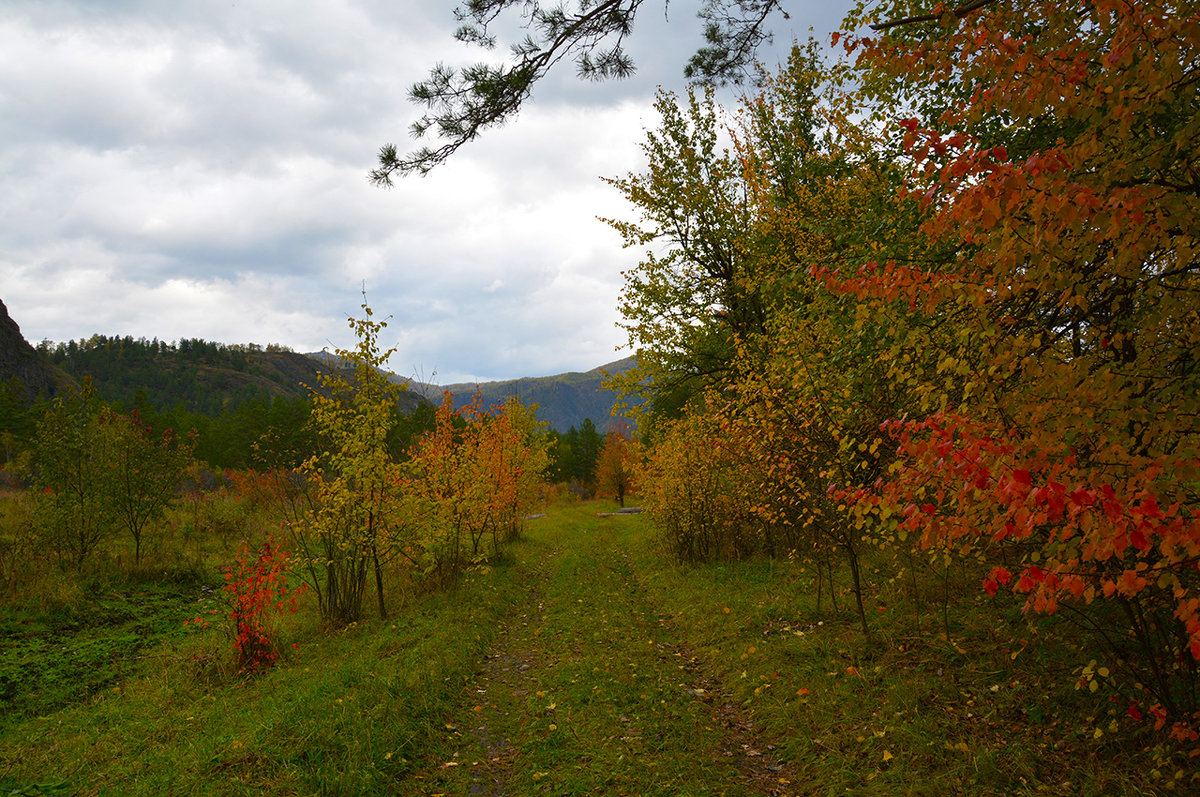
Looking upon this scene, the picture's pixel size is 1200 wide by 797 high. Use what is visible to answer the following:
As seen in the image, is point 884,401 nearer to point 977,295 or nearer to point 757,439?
point 757,439

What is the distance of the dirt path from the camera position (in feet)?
15.3

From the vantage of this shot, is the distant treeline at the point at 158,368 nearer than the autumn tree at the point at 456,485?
No

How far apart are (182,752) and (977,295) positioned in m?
7.44

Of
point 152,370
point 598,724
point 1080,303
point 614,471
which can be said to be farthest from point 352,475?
point 152,370

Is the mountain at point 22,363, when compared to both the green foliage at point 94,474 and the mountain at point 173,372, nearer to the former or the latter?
the mountain at point 173,372

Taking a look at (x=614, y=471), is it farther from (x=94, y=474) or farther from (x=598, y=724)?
(x=598, y=724)

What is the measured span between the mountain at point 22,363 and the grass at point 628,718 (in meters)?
105

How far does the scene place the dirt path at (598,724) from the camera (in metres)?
4.65

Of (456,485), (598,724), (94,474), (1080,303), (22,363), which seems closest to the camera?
(1080,303)

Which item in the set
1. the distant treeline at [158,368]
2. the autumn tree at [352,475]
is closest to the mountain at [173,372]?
the distant treeline at [158,368]

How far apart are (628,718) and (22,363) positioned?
400 feet

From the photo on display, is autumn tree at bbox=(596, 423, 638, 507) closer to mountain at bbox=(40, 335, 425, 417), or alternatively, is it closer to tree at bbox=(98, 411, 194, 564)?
tree at bbox=(98, 411, 194, 564)

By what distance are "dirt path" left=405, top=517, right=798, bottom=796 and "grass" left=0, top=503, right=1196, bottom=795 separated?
0.03 meters

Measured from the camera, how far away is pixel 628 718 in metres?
5.75
